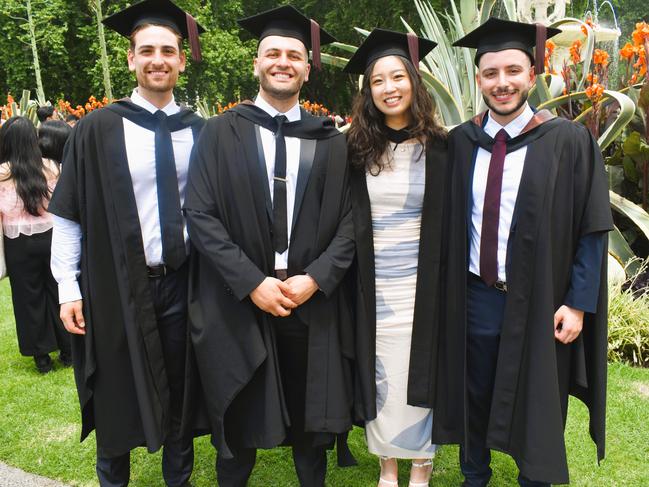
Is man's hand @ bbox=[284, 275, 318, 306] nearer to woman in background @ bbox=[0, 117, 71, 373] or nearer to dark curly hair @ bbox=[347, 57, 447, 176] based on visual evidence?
dark curly hair @ bbox=[347, 57, 447, 176]

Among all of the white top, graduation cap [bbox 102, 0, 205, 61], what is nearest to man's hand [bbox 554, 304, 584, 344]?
graduation cap [bbox 102, 0, 205, 61]

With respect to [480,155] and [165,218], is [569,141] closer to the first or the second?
[480,155]

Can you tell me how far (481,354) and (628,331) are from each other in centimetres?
259

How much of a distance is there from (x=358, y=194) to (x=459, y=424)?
47.8 inches

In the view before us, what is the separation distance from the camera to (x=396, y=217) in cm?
269

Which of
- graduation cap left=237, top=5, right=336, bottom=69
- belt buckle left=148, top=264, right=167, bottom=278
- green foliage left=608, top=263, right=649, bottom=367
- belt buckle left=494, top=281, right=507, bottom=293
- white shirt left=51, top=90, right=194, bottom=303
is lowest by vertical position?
green foliage left=608, top=263, right=649, bottom=367

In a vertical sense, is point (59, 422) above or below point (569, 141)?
below

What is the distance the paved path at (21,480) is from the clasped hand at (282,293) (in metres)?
1.77

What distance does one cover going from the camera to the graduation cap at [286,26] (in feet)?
8.43

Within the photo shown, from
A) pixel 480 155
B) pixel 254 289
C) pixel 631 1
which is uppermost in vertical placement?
pixel 631 1

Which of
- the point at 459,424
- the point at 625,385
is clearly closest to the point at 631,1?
the point at 625,385

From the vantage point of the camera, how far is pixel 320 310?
258 cm

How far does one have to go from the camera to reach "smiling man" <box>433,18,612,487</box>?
2408mm

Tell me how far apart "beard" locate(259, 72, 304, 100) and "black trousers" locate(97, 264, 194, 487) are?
0.92 m
